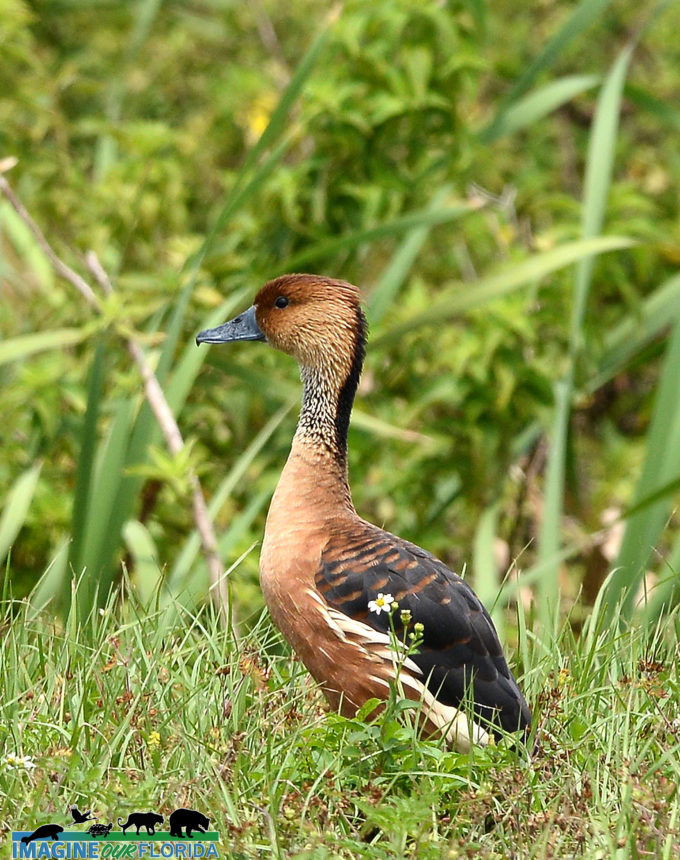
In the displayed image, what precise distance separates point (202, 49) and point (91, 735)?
6830 mm

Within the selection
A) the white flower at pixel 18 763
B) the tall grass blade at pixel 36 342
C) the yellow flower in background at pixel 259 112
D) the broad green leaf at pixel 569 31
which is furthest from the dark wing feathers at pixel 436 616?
the yellow flower in background at pixel 259 112

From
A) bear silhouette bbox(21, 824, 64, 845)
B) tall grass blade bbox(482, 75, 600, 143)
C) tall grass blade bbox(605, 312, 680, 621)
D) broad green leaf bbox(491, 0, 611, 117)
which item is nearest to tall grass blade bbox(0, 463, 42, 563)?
bear silhouette bbox(21, 824, 64, 845)

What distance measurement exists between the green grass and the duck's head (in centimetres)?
102

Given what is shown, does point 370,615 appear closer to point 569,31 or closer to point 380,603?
point 380,603

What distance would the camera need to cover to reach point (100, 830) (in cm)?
245

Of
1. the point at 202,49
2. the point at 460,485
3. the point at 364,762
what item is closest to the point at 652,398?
the point at 460,485

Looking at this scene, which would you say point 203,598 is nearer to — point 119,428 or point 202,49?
point 119,428

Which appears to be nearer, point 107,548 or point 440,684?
point 440,684

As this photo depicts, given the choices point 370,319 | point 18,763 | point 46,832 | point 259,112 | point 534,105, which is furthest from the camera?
point 259,112

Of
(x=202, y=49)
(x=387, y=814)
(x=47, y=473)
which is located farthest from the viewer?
(x=202, y=49)

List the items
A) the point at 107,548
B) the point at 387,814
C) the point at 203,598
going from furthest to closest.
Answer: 1. the point at 107,548
2. the point at 203,598
3. the point at 387,814

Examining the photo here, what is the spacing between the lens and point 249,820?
2510mm

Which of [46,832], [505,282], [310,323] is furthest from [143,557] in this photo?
[46,832]

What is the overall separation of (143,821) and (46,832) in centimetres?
19
